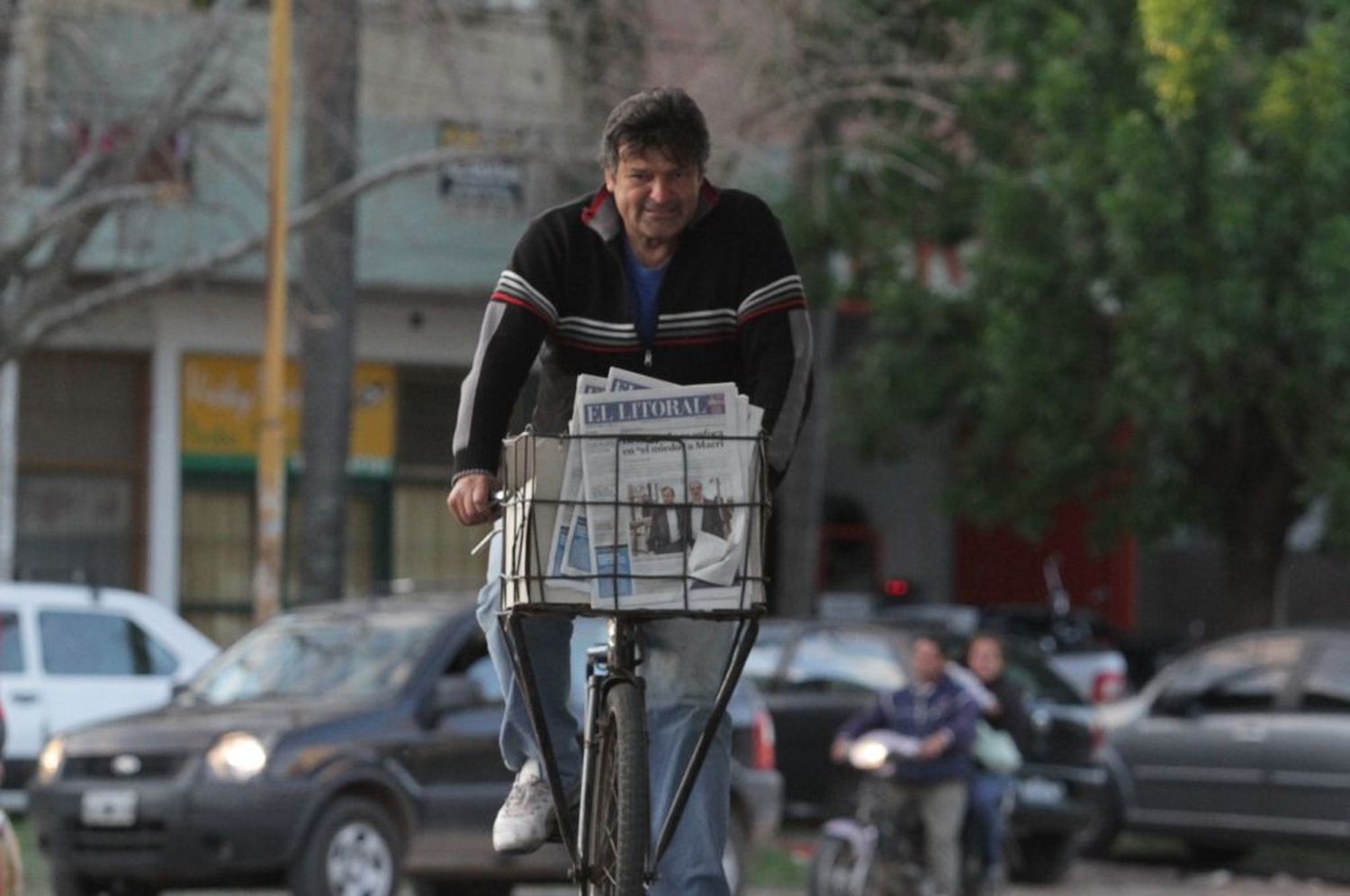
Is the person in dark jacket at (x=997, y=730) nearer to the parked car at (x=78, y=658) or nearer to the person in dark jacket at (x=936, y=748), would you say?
the person in dark jacket at (x=936, y=748)

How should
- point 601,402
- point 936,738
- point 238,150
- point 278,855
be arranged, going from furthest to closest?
point 238,150 < point 936,738 < point 278,855 < point 601,402

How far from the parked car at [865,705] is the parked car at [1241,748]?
850 mm

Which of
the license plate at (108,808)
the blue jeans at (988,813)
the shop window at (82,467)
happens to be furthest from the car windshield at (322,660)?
the shop window at (82,467)

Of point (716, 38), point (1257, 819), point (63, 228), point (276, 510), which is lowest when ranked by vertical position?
point (1257, 819)

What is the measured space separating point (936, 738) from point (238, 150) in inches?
505

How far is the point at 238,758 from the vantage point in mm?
13633

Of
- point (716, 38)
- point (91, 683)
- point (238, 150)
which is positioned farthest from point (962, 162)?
point (91, 683)

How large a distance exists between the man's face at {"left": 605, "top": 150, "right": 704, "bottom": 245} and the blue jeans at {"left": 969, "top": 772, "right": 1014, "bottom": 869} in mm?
9878

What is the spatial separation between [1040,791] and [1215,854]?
313cm

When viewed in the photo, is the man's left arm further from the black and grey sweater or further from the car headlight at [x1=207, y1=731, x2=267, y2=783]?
the car headlight at [x1=207, y1=731, x2=267, y2=783]

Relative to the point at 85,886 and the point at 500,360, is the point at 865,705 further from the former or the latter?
the point at 500,360

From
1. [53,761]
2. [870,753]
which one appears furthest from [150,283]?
[870,753]

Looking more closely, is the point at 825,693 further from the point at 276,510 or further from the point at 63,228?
the point at 63,228

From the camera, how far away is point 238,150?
1015 inches
